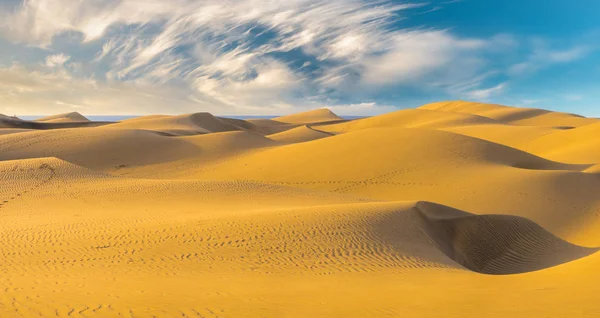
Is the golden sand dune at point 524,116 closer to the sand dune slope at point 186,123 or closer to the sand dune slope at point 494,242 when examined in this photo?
the sand dune slope at point 186,123

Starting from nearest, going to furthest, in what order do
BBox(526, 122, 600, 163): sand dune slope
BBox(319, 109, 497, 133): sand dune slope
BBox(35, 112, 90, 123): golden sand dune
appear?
BBox(526, 122, 600, 163): sand dune slope
BBox(319, 109, 497, 133): sand dune slope
BBox(35, 112, 90, 123): golden sand dune

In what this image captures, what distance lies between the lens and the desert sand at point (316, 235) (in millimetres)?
5949

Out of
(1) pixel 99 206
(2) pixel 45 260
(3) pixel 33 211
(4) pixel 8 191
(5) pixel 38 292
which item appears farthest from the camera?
(4) pixel 8 191

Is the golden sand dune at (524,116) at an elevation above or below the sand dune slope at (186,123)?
above

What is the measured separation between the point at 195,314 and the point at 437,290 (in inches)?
145

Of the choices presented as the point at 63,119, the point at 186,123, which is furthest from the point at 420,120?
the point at 63,119

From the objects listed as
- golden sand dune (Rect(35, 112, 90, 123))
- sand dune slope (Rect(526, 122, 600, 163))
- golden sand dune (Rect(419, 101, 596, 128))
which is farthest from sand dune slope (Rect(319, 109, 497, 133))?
golden sand dune (Rect(35, 112, 90, 123))

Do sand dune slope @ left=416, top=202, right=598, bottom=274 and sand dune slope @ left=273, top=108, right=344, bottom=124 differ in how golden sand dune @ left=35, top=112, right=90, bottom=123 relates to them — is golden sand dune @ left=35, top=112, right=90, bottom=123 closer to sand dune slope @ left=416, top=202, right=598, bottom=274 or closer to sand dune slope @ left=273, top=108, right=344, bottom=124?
sand dune slope @ left=273, top=108, right=344, bottom=124

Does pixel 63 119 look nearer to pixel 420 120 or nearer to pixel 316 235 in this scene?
pixel 420 120

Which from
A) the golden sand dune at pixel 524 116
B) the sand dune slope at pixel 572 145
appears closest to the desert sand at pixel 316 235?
the sand dune slope at pixel 572 145

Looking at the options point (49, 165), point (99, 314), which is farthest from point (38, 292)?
point (49, 165)

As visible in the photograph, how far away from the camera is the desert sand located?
595cm

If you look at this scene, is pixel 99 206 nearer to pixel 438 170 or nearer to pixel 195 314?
pixel 195 314

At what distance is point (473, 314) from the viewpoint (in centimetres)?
527
